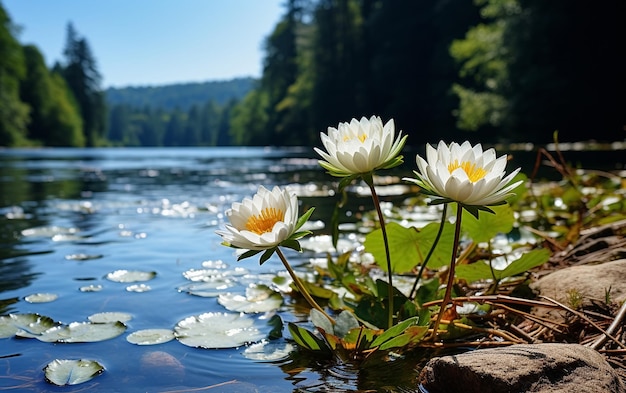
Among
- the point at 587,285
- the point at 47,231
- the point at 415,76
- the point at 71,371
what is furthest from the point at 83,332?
the point at 415,76

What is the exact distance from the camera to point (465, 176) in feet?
4.03

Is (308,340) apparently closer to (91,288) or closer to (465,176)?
(465,176)

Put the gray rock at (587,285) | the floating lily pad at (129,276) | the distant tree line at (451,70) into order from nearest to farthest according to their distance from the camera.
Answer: the gray rock at (587,285) → the floating lily pad at (129,276) → the distant tree line at (451,70)

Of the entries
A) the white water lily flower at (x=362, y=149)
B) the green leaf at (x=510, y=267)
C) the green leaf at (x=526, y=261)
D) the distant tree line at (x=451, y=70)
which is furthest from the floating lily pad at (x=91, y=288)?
the distant tree line at (x=451, y=70)

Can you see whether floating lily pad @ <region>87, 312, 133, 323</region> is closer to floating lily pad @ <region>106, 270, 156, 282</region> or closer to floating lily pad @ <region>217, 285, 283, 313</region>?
floating lily pad @ <region>217, 285, 283, 313</region>

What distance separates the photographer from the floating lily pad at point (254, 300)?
2094mm

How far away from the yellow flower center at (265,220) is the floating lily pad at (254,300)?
78 centimetres

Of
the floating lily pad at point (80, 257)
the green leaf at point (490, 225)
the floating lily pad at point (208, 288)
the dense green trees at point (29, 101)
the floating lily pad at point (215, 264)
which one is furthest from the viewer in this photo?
the dense green trees at point (29, 101)

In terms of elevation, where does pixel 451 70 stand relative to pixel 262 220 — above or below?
above

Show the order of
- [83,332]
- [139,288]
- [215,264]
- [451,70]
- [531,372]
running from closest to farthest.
→ [531,372] < [83,332] < [139,288] < [215,264] < [451,70]

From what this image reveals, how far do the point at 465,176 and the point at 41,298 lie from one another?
6.31 ft

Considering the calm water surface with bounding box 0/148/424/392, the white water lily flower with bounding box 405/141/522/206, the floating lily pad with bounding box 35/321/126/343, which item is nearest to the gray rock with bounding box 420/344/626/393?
the calm water surface with bounding box 0/148/424/392

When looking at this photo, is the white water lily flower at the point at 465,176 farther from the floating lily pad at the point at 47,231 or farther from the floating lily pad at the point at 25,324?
the floating lily pad at the point at 47,231

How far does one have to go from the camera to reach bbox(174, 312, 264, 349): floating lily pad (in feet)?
5.64
